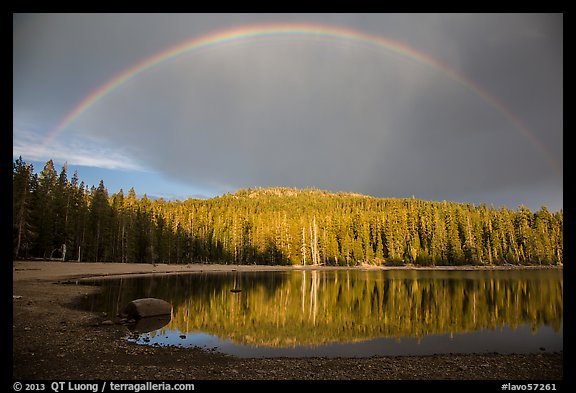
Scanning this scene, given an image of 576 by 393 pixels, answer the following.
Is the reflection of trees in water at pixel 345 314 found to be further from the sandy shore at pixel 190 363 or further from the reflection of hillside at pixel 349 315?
the sandy shore at pixel 190 363

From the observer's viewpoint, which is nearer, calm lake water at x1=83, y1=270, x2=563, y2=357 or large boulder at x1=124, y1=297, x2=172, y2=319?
calm lake water at x1=83, y1=270, x2=563, y2=357

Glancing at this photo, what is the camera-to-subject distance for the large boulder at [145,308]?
2411 centimetres

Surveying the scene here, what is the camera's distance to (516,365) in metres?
15.4

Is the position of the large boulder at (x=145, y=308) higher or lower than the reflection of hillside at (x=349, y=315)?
higher

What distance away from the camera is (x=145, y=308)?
24.8 meters

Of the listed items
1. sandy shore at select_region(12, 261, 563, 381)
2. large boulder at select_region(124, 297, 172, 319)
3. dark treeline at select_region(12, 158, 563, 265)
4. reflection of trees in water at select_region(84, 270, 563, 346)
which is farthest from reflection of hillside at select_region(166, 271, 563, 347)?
dark treeline at select_region(12, 158, 563, 265)

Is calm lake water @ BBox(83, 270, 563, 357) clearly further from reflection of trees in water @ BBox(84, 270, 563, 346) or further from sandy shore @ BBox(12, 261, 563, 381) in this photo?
sandy shore @ BBox(12, 261, 563, 381)

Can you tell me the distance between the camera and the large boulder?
2411 cm

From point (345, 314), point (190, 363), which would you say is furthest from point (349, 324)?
point (190, 363)

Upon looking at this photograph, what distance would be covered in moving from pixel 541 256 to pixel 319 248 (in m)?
85.5

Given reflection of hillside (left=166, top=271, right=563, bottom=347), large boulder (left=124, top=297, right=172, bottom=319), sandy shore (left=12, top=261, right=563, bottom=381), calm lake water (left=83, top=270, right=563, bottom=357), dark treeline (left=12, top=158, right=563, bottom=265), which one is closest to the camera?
sandy shore (left=12, top=261, right=563, bottom=381)

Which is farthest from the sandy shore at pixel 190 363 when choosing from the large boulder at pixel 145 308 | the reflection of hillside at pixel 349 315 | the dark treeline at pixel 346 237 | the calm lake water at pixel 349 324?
the dark treeline at pixel 346 237

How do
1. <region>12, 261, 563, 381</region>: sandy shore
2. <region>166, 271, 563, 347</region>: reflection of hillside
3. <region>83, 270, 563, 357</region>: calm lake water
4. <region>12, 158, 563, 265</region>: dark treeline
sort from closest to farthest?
<region>12, 261, 563, 381</region>: sandy shore < <region>83, 270, 563, 357</region>: calm lake water < <region>166, 271, 563, 347</region>: reflection of hillside < <region>12, 158, 563, 265</region>: dark treeline
